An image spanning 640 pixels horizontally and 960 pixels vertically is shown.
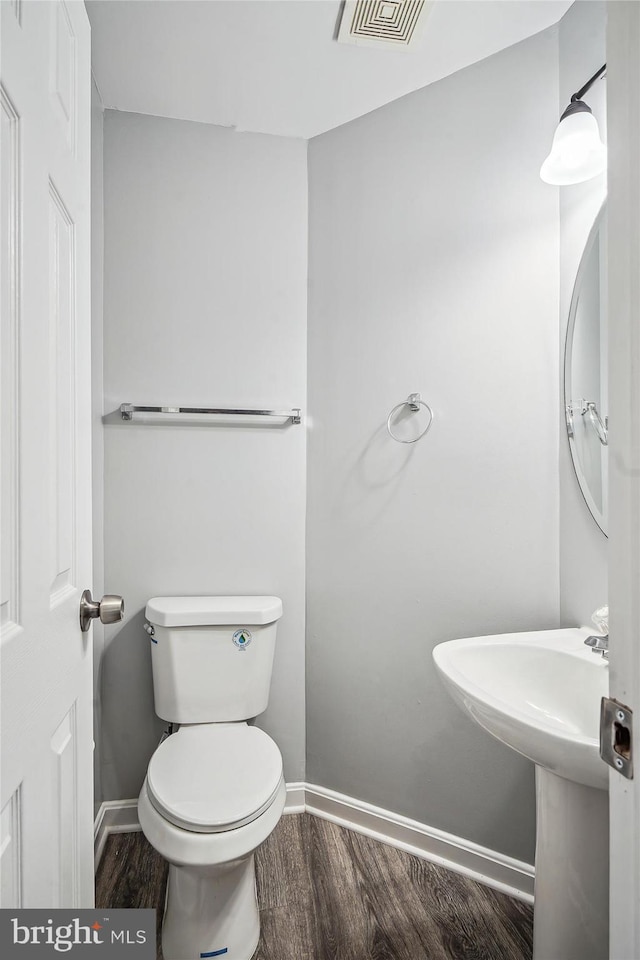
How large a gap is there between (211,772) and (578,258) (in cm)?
164

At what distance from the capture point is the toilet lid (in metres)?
1.27

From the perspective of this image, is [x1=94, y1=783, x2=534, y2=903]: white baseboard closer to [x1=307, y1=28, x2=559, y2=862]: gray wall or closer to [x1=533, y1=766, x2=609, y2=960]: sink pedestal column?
[x1=307, y1=28, x2=559, y2=862]: gray wall

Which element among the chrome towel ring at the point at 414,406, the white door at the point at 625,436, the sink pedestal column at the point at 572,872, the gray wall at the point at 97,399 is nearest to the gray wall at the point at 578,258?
the chrome towel ring at the point at 414,406

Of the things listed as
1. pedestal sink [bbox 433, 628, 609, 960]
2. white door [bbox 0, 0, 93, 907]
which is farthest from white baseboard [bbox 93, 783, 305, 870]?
pedestal sink [bbox 433, 628, 609, 960]

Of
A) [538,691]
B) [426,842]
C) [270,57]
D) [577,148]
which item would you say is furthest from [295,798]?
[270,57]

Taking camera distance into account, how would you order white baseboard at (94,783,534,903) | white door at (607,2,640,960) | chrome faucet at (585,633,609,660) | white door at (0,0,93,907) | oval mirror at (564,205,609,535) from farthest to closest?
white baseboard at (94,783,534,903) → oval mirror at (564,205,609,535) → chrome faucet at (585,633,609,660) → white door at (0,0,93,907) → white door at (607,2,640,960)

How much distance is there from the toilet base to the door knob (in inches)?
32.5

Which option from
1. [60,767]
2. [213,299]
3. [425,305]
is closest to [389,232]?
[425,305]

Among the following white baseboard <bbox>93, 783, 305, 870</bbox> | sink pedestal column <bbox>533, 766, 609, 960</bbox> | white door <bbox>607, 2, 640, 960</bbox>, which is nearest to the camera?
white door <bbox>607, 2, 640, 960</bbox>

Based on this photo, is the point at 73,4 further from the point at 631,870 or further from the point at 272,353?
the point at 631,870

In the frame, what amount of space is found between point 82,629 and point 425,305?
4.45 ft

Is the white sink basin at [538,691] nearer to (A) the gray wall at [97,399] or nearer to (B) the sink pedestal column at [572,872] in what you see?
(B) the sink pedestal column at [572,872]

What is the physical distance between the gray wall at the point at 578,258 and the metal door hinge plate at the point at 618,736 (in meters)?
0.96

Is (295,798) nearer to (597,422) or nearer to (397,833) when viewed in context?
(397,833)
